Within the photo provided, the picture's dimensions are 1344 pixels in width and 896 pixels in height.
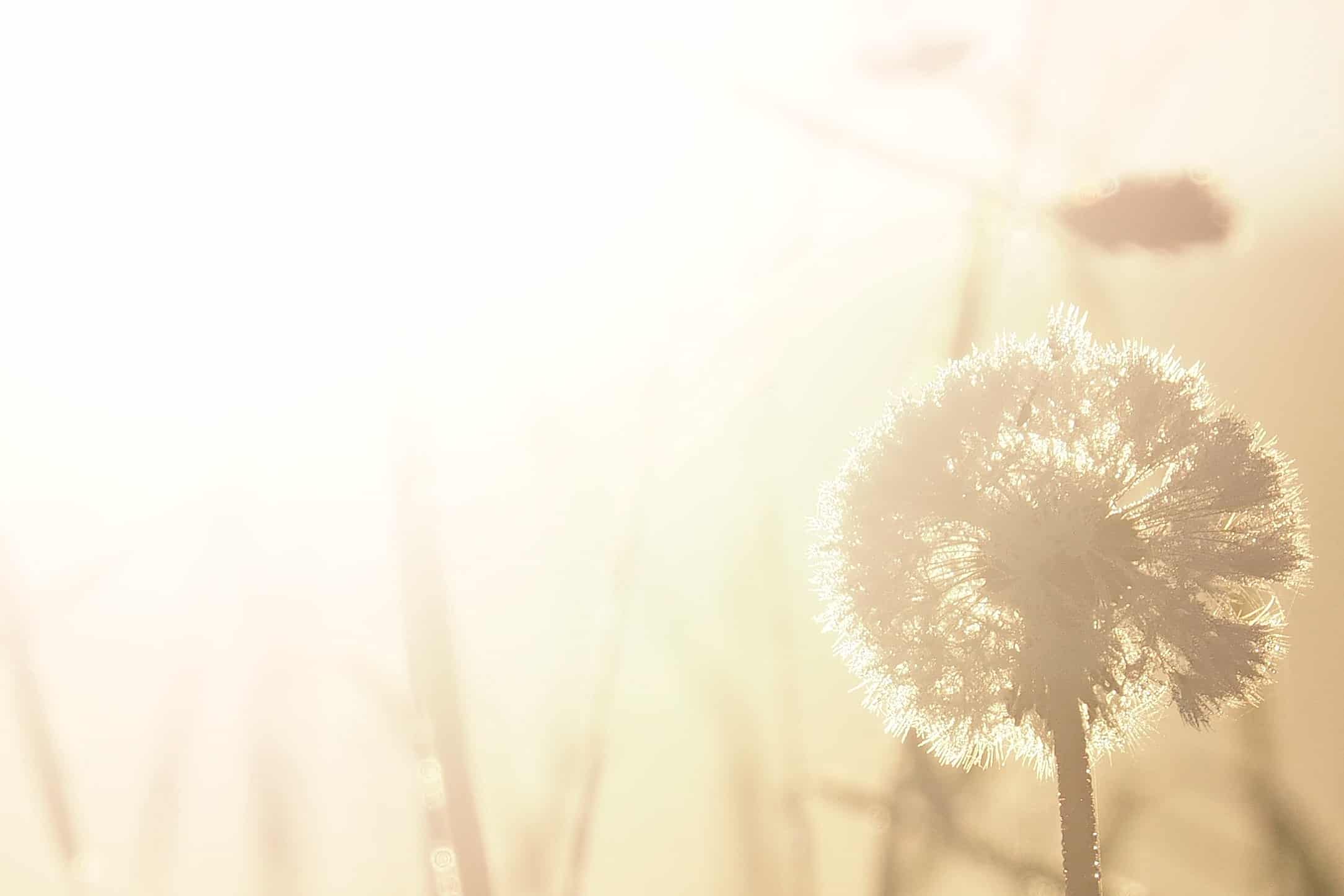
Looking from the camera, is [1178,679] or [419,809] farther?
[419,809]

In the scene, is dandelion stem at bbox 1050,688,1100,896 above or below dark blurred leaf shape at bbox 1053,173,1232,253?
below

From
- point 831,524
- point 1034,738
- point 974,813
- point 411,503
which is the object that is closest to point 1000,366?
point 831,524

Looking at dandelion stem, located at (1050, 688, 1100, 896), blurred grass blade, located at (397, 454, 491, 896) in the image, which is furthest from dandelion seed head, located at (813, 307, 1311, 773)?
blurred grass blade, located at (397, 454, 491, 896)

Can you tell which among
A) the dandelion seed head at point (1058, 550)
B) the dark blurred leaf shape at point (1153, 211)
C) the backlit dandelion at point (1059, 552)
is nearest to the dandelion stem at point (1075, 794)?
the backlit dandelion at point (1059, 552)

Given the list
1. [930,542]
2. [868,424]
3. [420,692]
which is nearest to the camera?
[420,692]

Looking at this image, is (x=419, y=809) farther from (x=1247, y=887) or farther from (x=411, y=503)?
(x=1247, y=887)

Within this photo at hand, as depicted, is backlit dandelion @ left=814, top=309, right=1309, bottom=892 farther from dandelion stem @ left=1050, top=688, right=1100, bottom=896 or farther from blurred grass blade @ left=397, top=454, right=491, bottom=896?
blurred grass blade @ left=397, top=454, right=491, bottom=896

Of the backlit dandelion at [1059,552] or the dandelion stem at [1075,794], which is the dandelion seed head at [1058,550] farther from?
the dandelion stem at [1075,794]
